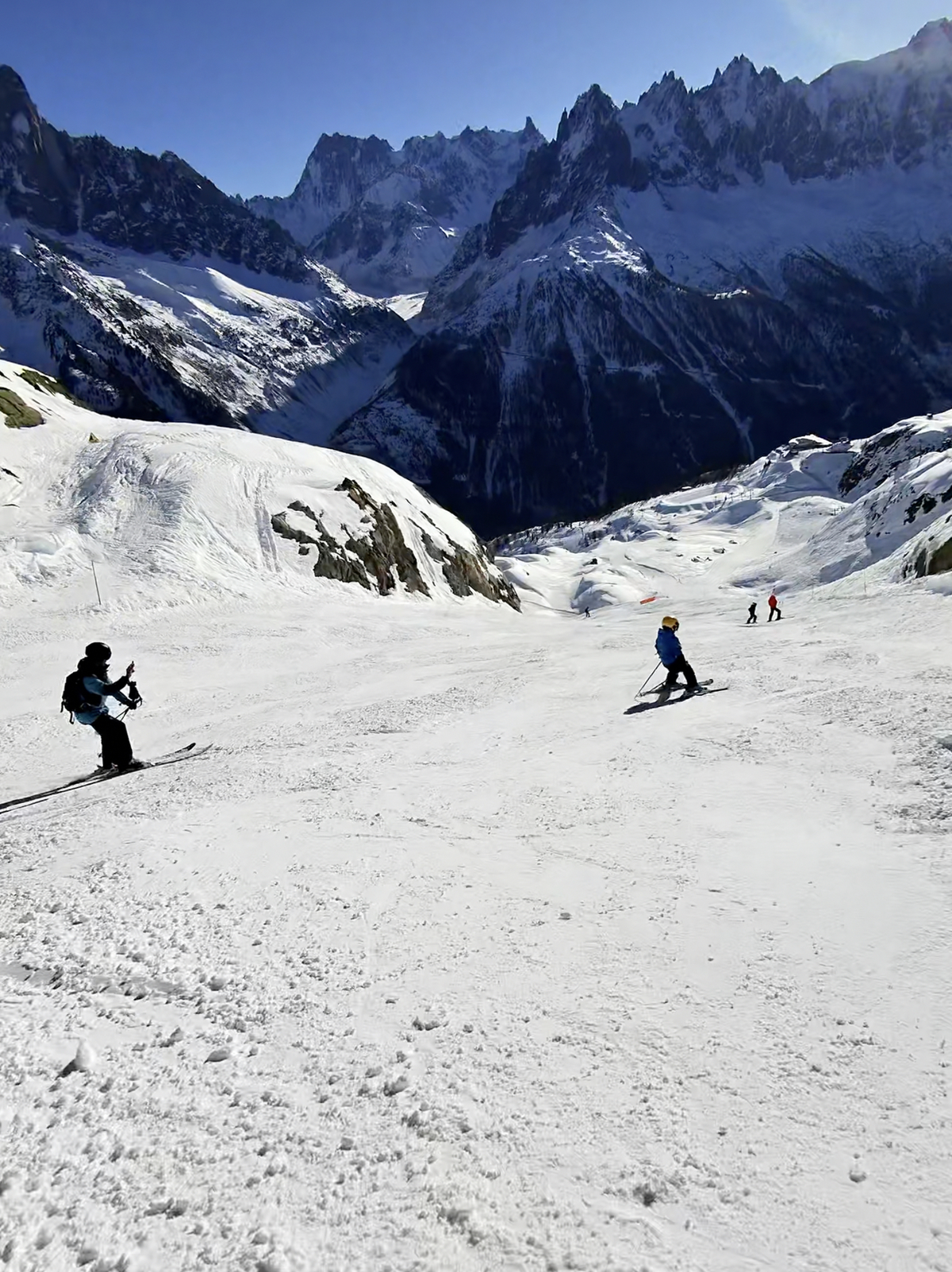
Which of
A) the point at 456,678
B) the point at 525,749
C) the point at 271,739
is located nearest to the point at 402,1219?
the point at 525,749

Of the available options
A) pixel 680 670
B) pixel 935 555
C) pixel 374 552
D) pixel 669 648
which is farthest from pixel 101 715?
pixel 935 555

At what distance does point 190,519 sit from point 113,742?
22.8 metres

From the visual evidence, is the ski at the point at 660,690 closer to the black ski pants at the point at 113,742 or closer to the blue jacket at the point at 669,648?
the blue jacket at the point at 669,648

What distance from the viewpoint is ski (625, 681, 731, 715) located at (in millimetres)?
12703

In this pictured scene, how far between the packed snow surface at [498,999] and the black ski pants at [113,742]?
867mm

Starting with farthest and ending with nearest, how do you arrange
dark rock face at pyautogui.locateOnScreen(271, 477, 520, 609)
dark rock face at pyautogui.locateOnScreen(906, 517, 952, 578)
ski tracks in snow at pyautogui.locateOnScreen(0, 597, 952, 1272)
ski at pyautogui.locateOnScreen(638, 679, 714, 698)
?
dark rock face at pyautogui.locateOnScreen(271, 477, 520, 609) → dark rock face at pyautogui.locateOnScreen(906, 517, 952, 578) → ski at pyautogui.locateOnScreen(638, 679, 714, 698) → ski tracks in snow at pyautogui.locateOnScreen(0, 597, 952, 1272)

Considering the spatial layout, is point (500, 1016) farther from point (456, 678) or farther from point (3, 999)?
point (456, 678)

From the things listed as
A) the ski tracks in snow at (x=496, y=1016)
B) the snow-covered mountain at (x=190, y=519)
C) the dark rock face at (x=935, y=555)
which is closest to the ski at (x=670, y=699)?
the ski tracks in snow at (x=496, y=1016)

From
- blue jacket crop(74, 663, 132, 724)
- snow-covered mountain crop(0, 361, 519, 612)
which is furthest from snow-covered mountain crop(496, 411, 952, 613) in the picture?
snow-covered mountain crop(0, 361, 519, 612)

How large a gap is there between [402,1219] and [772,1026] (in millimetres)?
2308

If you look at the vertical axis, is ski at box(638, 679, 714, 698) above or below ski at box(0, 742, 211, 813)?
below

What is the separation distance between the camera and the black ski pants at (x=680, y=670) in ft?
44.9

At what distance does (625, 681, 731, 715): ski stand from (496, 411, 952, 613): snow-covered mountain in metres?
10.4

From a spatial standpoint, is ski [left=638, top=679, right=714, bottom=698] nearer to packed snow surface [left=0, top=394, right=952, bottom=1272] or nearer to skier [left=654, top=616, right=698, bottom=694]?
skier [left=654, top=616, right=698, bottom=694]
